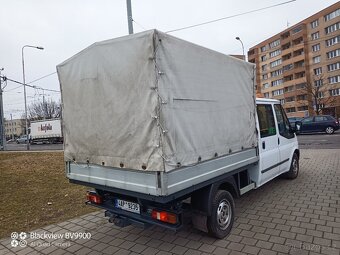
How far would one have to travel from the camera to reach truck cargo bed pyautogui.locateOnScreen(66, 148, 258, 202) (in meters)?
3.06

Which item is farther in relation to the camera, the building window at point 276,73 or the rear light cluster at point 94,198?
the building window at point 276,73

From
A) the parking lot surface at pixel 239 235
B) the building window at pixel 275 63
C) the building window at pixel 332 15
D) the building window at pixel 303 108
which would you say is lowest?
the parking lot surface at pixel 239 235

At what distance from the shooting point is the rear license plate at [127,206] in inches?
144

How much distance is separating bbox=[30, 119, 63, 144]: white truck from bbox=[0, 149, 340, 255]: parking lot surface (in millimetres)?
37846

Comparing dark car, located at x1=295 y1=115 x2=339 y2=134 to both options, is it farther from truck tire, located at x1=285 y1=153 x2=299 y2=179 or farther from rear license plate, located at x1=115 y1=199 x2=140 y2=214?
rear license plate, located at x1=115 y1=199 x2=140 y2=214

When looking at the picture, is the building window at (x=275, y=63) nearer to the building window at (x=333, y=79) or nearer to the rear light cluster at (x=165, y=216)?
the building window at (x=333, y=79)

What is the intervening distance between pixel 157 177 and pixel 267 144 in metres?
3.24

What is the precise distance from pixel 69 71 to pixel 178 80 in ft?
6.37

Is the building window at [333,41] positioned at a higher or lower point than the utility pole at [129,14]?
higher

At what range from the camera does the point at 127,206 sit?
148 inches

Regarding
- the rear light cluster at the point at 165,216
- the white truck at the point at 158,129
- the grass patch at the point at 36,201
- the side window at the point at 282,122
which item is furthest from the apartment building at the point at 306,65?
the rear light cluster at the point at 165,216

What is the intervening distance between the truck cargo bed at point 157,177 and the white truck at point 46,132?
3839cm

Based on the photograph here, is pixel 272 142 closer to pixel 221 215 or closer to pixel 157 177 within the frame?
pixel 221 215

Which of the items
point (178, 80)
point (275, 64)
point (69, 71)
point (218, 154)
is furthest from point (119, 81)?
point (275, 64)
